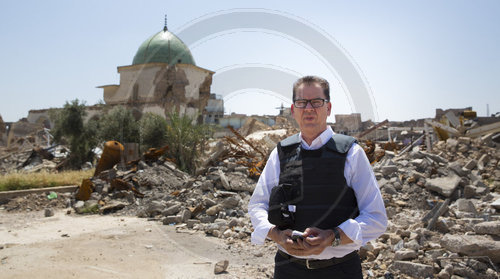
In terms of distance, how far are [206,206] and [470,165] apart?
19.9ft

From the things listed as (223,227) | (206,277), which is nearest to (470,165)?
(223,227)

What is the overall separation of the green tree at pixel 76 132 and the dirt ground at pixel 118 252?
9227mm

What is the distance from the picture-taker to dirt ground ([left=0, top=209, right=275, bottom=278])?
405 centimetres

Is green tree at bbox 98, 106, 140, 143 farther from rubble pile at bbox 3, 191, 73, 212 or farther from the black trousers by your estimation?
the black trousers

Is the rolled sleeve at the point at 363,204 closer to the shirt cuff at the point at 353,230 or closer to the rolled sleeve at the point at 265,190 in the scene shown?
the shirt cuff at the point at 353,230

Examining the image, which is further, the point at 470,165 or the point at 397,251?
the point at 470,165

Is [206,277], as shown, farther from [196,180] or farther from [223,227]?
[196,180]

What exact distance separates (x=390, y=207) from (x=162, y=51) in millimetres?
22527

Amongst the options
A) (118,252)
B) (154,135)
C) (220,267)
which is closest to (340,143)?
(220,267)

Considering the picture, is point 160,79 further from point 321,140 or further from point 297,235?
point 297,235

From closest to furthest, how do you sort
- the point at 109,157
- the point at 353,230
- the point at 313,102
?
the point at 353,230
the point at 313,102
the point at 109,157

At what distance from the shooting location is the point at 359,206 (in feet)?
5.71

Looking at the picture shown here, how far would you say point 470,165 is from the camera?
7.97 m

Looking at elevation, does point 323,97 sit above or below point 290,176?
above
